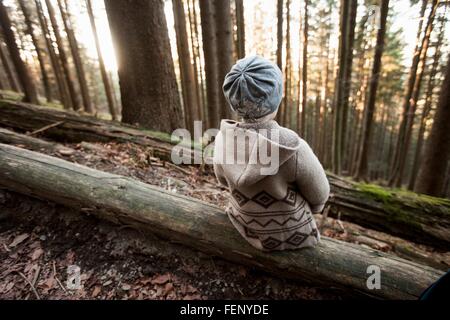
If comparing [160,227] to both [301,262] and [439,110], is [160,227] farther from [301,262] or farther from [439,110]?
[439,110]

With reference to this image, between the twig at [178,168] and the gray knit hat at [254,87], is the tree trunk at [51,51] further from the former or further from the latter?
the gray knit hat at [254,87]

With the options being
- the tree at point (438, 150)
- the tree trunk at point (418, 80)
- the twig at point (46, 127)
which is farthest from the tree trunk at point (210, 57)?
the tree trunk at point (418, 80)

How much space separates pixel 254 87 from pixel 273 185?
→ 0.69 meters

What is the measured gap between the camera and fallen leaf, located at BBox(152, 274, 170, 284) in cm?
227

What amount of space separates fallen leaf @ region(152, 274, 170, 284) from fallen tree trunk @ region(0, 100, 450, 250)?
91.7 inches

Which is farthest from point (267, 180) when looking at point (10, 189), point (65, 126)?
point (65, 126)

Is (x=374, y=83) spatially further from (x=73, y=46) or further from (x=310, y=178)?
(x=73, y=46)

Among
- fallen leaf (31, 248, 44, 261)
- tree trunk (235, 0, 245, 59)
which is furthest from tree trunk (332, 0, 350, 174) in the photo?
fallen leaf (31, 248, 44, 261)

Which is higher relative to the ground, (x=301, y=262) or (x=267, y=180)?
(x=267, y=180)

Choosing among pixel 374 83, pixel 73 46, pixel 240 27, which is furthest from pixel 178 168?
pixel 73 46

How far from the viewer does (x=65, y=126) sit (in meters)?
4.45

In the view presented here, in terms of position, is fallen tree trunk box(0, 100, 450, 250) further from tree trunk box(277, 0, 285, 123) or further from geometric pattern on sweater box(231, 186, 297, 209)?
tree trunk box(277, 0, 285, 123)

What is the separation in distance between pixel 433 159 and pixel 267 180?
18.5 ft

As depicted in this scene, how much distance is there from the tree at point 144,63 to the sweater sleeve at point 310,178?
381 cm
